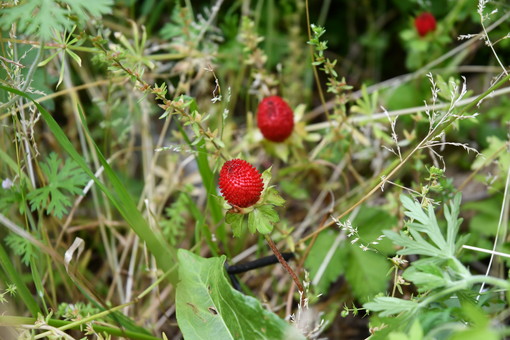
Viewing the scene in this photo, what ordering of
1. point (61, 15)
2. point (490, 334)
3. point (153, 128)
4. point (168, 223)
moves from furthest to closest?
point (153, 128)
point (168, 223)
point (61, 15)
point (490, 334)

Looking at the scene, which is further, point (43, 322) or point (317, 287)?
point (317, 287)

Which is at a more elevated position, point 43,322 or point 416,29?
point 416,29

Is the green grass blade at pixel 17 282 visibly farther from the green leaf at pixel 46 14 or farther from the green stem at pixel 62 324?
the green leaf at pixel 46 14

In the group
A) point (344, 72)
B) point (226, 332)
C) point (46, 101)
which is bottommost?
point (226, 332)

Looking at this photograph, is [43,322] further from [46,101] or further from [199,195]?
[199,195]

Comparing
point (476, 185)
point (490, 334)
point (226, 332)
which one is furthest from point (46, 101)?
point (476, 185)

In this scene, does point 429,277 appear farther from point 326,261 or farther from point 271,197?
point 326,261

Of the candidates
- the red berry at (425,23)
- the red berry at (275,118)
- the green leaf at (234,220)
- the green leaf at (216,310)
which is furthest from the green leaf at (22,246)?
the red berry at (425,23)

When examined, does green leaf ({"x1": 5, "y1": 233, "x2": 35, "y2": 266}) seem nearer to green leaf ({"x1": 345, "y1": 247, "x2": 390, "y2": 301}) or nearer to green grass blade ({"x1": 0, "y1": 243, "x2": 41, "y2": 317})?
green grass blade ({"x1": 0, "y1": 243, "x2": 41, "y2": 317})
